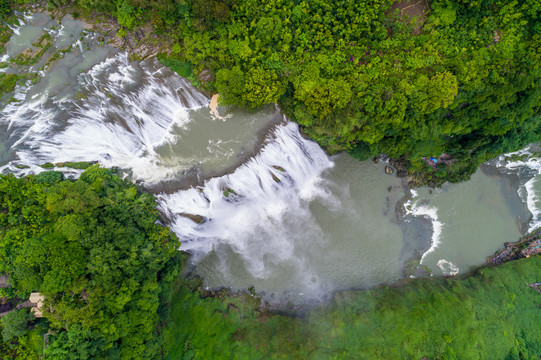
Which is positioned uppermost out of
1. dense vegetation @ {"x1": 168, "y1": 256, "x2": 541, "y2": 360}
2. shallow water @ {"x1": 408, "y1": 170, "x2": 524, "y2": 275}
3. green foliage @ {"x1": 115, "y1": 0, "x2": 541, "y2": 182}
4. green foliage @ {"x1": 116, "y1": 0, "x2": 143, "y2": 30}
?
green foliage @ {"x1": 116, "y1": 0, "x2": 143, "y2": 30}

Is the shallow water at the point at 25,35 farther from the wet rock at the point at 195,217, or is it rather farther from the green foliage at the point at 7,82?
the wet rock at the point at 195,217

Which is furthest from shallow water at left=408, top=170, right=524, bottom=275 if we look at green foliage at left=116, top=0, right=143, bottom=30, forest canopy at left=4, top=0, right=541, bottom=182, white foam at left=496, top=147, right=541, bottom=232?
green foliage at left=116, top=0, right=143, bottom=30

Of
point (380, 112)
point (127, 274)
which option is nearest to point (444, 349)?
point (380, 112)

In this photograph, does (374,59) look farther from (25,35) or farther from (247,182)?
(25,35)

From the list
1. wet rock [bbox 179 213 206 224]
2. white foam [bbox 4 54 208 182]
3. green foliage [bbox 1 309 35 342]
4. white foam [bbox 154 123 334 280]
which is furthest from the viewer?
wet rock [bbox 179 213 206 224]

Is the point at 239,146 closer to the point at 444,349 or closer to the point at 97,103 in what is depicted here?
the point at 97,103

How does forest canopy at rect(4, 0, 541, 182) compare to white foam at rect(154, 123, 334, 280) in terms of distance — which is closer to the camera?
forest canopy at rect(4, 0, 541, 182)

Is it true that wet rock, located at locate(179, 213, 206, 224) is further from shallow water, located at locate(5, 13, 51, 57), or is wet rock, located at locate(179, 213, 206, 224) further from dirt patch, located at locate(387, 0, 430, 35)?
dirt patch, located at locate(387, 0, 430, 35)

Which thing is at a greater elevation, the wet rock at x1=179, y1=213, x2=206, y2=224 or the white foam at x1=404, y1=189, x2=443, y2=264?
the wet rock at x1=179, y1=213, x2=206, y2=224
